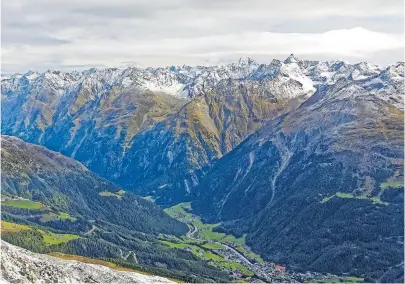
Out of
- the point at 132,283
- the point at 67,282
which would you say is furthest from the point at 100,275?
the point at 67,282

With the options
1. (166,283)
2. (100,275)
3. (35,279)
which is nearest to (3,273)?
(35,279)

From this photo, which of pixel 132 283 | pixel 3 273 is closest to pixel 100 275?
pixel 132 283

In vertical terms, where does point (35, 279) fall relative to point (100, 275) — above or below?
above

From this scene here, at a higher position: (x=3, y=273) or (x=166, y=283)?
(x=3, y=273)

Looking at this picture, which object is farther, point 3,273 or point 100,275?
point 100,275

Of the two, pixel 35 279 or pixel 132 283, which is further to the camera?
pixel 132 283

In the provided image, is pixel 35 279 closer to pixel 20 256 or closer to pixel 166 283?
pixel 20 256

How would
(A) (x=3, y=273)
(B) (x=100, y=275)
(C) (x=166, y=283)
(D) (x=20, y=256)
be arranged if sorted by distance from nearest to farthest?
(A) (x=3, y=273) → (D) (x=20, y=256) → (B) (x=100, y=275) → (C) (x=166, y=283)

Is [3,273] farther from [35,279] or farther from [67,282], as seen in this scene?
[67,282]

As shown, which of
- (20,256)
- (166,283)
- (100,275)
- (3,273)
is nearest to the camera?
(3,273)
